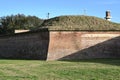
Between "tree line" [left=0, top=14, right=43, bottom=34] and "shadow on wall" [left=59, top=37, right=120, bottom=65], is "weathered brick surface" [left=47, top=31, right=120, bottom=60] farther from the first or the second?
"tree line" [left=0, top=14, right=43, bottom=34]

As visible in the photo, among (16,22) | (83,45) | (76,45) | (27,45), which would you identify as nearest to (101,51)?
(83,45)

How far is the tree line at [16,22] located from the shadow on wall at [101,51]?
37.8 m

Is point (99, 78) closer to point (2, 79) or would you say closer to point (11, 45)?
point (2, 79)

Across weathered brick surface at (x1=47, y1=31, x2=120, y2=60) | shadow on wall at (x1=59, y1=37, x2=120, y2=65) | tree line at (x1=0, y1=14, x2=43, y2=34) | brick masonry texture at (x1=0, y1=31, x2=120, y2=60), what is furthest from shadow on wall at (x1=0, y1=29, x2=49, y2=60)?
tree line at (x1=0, y1=14, x2=43, y2=34)

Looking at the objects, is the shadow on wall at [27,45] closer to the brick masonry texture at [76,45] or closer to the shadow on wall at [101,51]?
the brick masonry texture at [76,45]

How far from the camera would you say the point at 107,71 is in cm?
1466

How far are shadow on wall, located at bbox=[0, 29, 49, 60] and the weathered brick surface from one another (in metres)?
0.69

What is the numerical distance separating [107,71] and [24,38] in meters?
15.3

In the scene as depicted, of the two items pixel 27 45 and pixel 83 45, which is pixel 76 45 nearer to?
pixel 83 45

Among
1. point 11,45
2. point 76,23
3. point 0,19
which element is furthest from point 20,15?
point 76,23

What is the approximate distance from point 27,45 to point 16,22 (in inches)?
1435

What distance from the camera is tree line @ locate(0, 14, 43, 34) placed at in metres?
63.0

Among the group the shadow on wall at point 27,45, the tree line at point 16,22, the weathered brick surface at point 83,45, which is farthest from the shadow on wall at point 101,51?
the tree line at point 16,22

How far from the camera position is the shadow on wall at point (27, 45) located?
83.1ft
